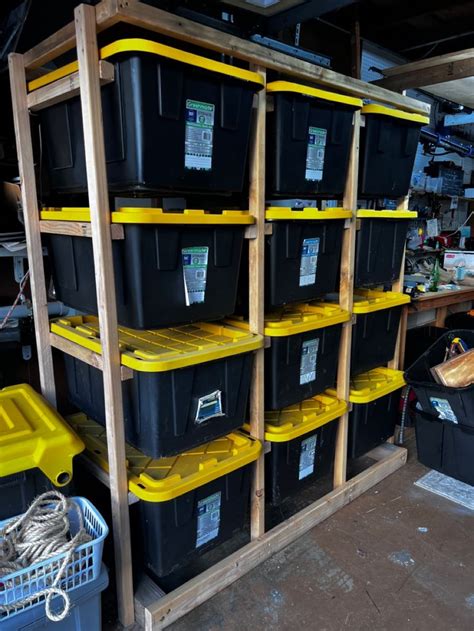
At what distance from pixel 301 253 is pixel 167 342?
62cm

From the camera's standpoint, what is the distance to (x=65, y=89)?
139cm

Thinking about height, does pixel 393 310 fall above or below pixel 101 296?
below

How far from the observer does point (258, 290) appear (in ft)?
5.58

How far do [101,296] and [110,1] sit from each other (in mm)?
755

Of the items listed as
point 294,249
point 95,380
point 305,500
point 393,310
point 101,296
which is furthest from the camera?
point 393,310

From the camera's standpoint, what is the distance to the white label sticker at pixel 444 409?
7.55ft

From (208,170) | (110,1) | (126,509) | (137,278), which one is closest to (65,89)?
(110,1)

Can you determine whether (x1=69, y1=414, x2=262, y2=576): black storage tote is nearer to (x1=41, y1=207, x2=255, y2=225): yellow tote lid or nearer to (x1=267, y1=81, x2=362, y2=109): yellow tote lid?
(x1=41, y1=207, x2=255, y2=225): yellow tote lid

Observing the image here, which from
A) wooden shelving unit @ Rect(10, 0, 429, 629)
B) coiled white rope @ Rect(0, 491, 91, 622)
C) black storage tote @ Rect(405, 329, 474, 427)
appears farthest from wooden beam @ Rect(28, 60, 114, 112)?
black storage tote @ Rect(405, 329, 474, 427)

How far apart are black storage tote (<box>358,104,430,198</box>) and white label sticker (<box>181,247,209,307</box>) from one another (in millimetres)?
998

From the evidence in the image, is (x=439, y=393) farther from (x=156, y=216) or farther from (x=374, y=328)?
(x=156, y=216)

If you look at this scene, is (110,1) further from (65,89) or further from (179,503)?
(179,503)

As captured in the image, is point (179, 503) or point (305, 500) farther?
point (305, 500)

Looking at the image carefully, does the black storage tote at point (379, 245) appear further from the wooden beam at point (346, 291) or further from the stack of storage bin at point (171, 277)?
the stack of storage bin at point (171, 277)
